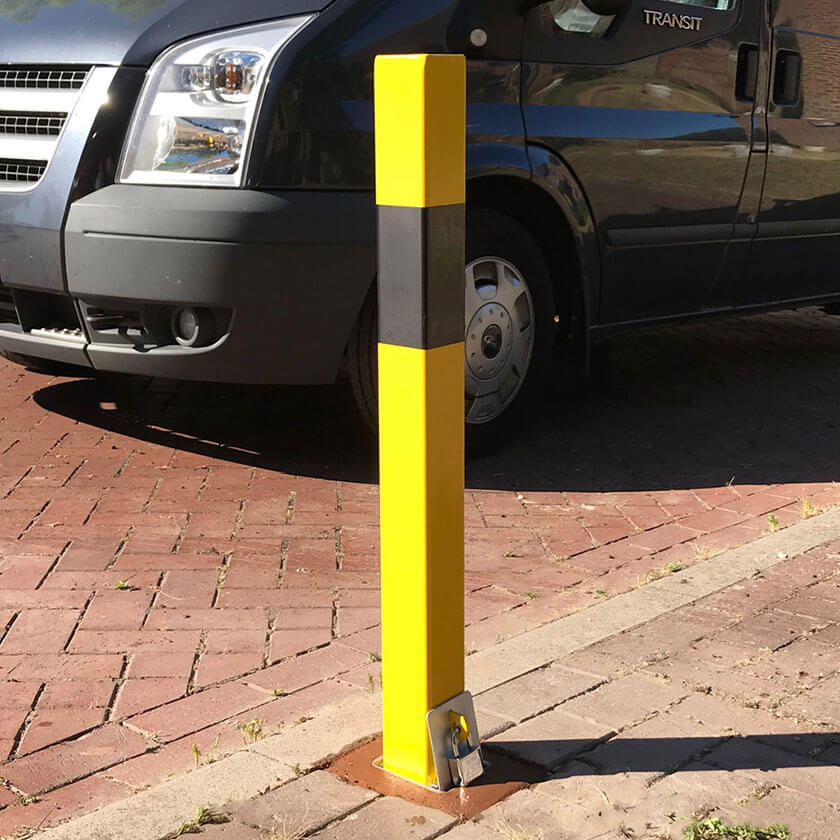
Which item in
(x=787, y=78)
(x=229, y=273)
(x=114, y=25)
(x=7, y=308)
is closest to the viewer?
(x=229, y=273)

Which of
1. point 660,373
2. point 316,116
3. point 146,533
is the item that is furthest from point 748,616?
point 660,373

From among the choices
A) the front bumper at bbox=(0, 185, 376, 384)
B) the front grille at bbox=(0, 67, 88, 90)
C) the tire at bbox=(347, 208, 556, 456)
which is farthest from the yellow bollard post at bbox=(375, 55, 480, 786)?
the front grille at bbox=(0, 67, 88, 90)


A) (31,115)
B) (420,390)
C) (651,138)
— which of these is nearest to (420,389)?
(420,390)

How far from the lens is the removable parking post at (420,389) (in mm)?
2273

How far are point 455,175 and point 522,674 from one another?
114 centimetres

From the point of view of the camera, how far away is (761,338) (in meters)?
7.64

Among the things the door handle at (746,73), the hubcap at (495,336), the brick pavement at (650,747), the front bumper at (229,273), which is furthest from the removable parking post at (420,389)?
the door handle at (746,73)

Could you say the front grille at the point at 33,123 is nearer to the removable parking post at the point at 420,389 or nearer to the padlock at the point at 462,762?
the removable parking post at the point at 420,389

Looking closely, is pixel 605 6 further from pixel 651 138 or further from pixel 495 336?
pixel 495 336

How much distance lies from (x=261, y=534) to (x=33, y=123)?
1.64m

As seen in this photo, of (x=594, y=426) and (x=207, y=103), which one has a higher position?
(x=207, y=103)

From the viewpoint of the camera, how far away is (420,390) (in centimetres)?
234

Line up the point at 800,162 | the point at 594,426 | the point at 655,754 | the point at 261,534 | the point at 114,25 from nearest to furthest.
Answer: the point at 655,754 < the point at 261,534 < the point at 114,25 < the point at 594,426 < the point at 800,162

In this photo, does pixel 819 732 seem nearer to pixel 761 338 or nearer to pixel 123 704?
pixel 123 704
